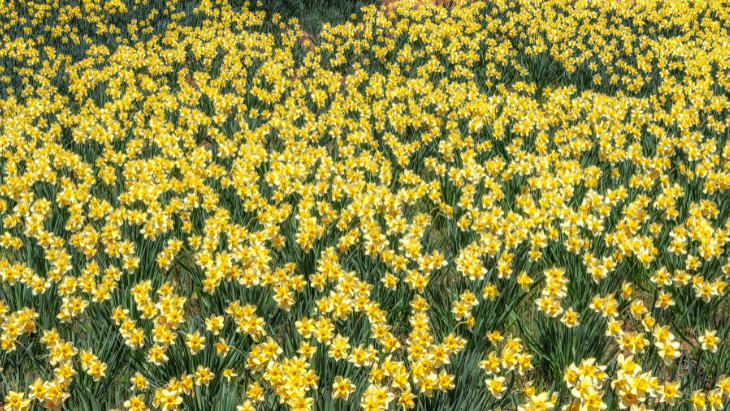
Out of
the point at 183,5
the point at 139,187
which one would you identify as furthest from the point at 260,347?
the point at 183,5

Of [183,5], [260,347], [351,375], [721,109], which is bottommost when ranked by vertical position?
[351,375]

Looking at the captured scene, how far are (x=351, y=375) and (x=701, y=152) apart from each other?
4.26m

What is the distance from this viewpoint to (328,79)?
24.3 feet

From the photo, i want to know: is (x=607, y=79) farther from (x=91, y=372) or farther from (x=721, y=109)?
(x=91, y=372)

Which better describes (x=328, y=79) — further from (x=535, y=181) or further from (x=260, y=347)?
(x=260, y=347)

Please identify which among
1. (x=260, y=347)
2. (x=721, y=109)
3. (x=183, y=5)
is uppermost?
(x=183, y=5)

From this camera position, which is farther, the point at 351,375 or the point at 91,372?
the point at 351,375

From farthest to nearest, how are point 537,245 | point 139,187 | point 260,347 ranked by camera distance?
1. point 139,187
2. point 537,245
3. point 260,347

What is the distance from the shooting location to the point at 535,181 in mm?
4688

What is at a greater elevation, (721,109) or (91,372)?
(721,109)

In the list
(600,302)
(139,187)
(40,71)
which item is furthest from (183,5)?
(600,302)

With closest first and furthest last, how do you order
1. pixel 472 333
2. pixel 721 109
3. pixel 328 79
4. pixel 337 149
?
pixel 472 333 → pixel 337 149 → pixel 721 109 → pixel 328 79

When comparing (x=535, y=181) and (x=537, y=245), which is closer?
(x=537, y=245)

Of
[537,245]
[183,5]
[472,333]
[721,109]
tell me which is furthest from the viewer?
→ [183,5]
